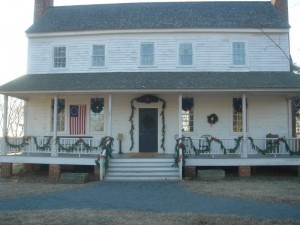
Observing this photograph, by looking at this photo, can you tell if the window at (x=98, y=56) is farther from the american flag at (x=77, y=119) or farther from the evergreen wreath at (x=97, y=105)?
the american flag at (x=77, y=119)

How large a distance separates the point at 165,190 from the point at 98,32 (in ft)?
34.1

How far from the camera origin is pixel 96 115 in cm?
1877

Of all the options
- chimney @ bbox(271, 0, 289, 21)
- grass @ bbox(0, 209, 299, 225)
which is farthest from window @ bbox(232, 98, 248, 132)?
grass @ bbox(0, 209, 299, 225)

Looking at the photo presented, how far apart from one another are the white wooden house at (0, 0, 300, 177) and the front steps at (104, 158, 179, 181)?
6.22ft

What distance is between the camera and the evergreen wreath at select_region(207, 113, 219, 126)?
18.2 meters

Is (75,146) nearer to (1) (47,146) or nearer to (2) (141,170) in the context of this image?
(1) (47,146)

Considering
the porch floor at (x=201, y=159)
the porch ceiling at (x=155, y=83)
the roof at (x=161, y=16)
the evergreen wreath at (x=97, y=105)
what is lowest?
the porch floor at (x=201, y=159)

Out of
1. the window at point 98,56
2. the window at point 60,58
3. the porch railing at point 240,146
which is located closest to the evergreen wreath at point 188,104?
the porch railing at point 240,146

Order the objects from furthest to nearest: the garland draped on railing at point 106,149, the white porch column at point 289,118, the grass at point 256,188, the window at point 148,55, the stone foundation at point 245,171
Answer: the window at point 148,55, the white porch column at point 289,118, the stone foundation at point 245,171, the garland draped on railing at point 106,149, the grass at point 256,188

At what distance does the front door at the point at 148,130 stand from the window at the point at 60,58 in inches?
210

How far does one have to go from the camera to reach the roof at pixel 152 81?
52.6 ft

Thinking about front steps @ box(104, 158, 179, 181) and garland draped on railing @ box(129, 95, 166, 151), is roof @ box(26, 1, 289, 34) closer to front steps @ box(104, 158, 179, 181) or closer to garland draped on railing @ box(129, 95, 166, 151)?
garland draped on railing @ box(129, 95, 166, 151)

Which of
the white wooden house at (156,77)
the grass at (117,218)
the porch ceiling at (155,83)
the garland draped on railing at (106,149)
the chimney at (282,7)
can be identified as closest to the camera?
the grass at (117,218)

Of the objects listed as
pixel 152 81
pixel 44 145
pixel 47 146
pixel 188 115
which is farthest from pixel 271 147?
pixel 44 145
